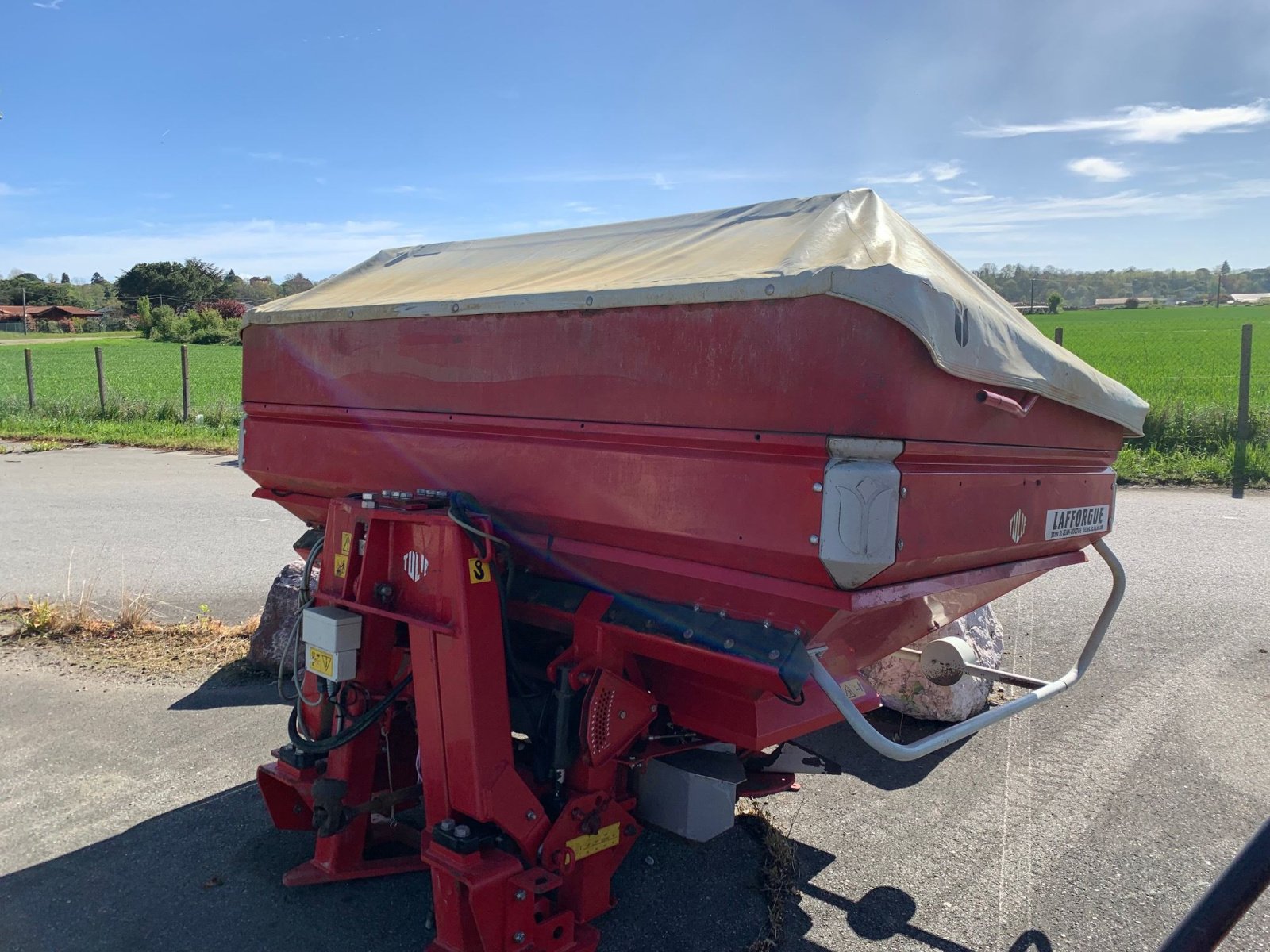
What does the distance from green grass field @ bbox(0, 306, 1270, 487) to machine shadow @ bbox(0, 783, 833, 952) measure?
5240 mm

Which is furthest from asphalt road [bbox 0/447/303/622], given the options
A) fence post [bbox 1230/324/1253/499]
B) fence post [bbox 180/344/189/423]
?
fence post [bbox 1230/324/1253/499]

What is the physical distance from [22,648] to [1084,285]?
85.8 metres

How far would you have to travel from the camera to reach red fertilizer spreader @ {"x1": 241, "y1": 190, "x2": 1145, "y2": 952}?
2412 mm

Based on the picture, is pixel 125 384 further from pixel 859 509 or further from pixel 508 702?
pixel 859 509

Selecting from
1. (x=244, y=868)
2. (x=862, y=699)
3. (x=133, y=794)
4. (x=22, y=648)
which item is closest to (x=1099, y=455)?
(x=862, y=699)

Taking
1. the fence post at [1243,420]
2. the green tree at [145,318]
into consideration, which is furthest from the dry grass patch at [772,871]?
the green tree at [145,318]

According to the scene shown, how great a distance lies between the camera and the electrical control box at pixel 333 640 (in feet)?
10.2

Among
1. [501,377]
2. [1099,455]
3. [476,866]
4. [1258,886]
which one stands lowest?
[476,866]

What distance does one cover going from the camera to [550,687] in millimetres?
3119

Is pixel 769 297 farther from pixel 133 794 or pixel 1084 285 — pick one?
pixel 1084 285

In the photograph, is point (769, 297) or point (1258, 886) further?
point (769, 297)

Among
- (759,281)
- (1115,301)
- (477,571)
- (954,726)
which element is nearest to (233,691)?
(477,571)

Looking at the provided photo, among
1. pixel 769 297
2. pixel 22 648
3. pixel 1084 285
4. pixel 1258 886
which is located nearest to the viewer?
pixel 1258 886

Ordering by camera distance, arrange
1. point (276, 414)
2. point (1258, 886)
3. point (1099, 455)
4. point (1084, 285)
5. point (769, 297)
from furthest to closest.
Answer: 1. point (1084, 285)
2. point (276, 414)
3. point (1099, 455)
4. point (769, 297)
5. point (1258, 886)
